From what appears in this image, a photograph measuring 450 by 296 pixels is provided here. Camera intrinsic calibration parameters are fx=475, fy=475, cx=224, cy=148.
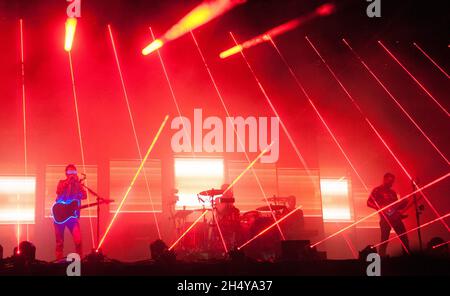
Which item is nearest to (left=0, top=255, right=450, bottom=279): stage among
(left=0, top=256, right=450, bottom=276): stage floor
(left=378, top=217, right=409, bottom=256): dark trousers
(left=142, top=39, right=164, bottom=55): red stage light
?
(left=0, top=256, right=450, bottom=276): stage floor

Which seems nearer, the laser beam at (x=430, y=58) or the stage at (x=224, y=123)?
the stage at (x=224, y=123)

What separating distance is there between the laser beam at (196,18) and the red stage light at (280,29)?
1.21 meters

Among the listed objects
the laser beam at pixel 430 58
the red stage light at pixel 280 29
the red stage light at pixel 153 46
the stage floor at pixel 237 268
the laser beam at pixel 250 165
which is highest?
the red stage light at pixel 280 29

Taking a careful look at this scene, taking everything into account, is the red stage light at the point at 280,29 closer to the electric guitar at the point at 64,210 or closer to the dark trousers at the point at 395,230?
the dark trousers at the point at 395,230

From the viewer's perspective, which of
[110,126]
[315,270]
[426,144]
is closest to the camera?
[315,270]

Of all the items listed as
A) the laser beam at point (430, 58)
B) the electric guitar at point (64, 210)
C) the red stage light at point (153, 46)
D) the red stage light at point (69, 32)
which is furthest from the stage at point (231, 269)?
the laser beam at point (430, 58)

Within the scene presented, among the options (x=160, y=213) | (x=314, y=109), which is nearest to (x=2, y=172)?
(x=160, y=213)

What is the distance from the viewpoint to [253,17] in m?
9.45

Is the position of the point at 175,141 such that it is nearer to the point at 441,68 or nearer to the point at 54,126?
the point at 54,126

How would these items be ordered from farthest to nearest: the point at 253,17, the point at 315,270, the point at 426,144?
1. the point at 426,144
2. the point at 253,17
3. the point at 315,270

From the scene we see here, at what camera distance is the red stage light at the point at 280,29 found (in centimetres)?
920

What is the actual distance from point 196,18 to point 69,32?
2559 mm

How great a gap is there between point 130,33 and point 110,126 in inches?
86.3

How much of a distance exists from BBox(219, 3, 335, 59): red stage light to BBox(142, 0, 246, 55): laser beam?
1.21 m
